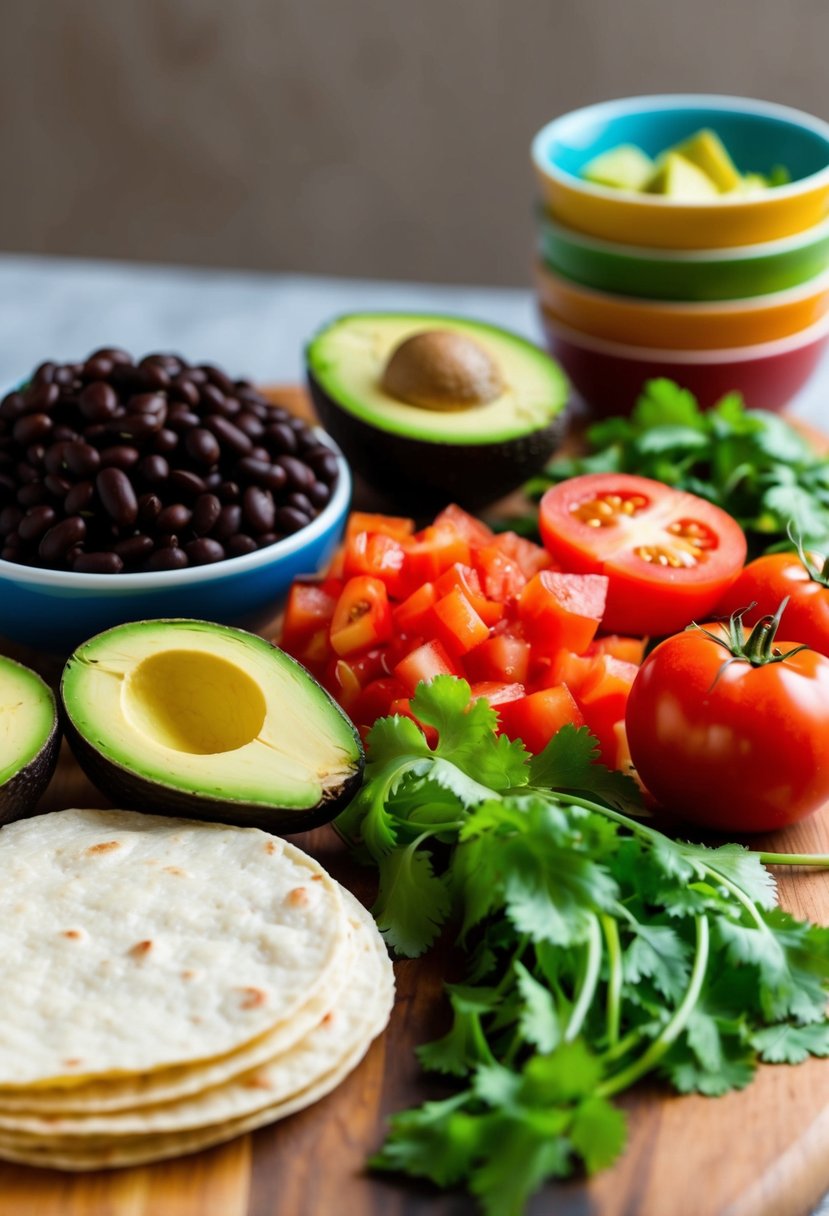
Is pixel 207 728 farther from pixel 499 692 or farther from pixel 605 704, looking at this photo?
pixel 605 704

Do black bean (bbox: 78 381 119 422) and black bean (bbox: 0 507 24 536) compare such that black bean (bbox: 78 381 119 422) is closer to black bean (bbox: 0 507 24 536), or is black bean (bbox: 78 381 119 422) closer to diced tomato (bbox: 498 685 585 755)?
black bean (bbox: 0 507 24 536)

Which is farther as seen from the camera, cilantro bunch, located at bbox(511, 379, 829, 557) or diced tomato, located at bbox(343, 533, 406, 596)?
cilantro bunch, located at bbox(511, 379, 829, 557)

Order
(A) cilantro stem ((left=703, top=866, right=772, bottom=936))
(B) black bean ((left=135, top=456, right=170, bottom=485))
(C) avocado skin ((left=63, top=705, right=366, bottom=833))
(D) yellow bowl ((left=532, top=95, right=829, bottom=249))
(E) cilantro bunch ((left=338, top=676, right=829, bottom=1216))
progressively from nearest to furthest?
(E) cilantro bunch ((left=338, top=676, right=829, bottom=1216)) < (A) cilantro stem ((left=703, top=866, right=772, bottom=936)) < (C) avocado skin ((left=63, top=705, right=366, bottom=833)) < (B) black bean ((left=135, top=456, right=170, bottom=485)) < (D) yellow bowl ((left=532, top=95, right=829, bottom=249))

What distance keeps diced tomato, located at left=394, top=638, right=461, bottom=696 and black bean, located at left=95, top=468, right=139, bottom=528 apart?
0.56 m

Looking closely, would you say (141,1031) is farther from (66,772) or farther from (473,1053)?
(66,772)

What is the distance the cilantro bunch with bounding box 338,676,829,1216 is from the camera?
4.75ft

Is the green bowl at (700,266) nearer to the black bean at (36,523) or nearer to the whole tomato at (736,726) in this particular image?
the whole tomato at (736,726)

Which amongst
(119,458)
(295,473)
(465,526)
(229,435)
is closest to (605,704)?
(465,526)

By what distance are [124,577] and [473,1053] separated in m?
1.05

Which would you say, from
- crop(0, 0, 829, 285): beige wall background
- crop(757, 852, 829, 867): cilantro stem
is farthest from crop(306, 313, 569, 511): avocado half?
crop(0, 0, 829, 285): beige wall background

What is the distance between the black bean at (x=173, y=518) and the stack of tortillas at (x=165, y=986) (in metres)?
0.58

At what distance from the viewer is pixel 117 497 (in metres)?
2.23

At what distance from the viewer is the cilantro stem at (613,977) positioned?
1572 mm

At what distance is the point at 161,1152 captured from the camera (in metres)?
1.48
